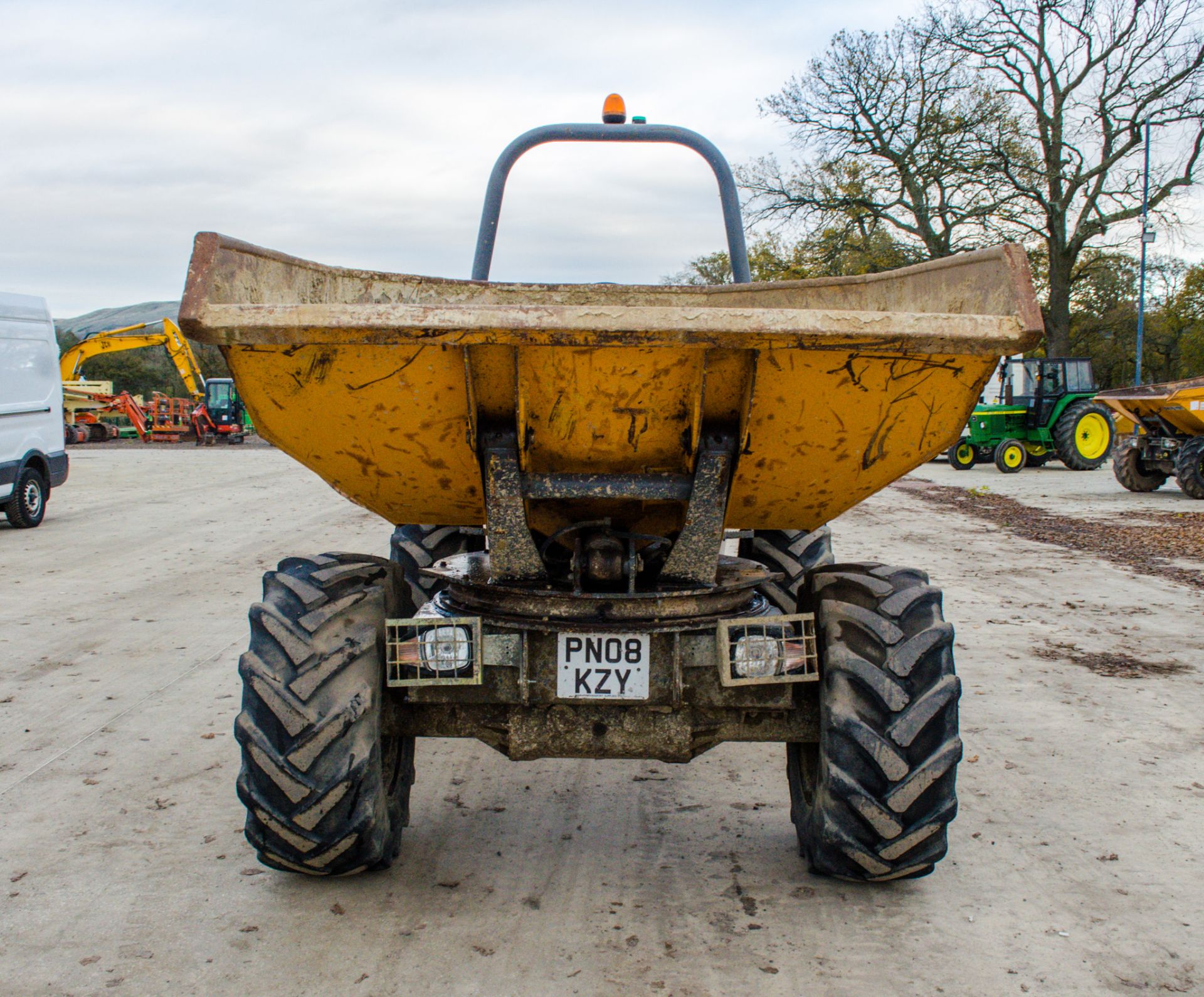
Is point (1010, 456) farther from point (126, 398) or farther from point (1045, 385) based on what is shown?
point (126, 398)

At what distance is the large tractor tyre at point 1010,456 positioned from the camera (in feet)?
75.9

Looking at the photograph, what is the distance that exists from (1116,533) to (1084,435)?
12.7 m

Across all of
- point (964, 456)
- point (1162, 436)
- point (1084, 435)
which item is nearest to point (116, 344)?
point (964, 456)

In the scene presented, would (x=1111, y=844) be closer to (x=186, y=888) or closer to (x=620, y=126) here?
(x=186, y=888)

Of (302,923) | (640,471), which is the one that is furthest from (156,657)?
(640,471)

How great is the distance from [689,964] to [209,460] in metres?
27.0

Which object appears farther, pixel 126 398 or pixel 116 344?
pixel 126 398

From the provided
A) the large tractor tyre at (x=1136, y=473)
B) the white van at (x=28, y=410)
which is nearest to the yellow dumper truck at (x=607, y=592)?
the white van at (x=28, y=410)

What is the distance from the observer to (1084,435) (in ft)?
78.4

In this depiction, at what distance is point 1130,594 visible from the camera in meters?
8.38

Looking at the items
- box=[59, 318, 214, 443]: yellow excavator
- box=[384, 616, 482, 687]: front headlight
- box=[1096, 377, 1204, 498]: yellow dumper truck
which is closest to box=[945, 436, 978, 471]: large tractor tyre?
box=[1096, 377, 1204, 498]: yellow dumper truck

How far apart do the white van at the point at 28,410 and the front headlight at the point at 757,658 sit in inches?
446

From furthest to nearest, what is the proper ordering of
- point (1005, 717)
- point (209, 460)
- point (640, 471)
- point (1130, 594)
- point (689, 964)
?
point (209, 460)
point (1130, 594)
point (1005, 717)
point (640, 471)
point (689, 964)

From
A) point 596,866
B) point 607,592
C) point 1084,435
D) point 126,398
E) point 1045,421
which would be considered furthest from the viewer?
point 126,398
